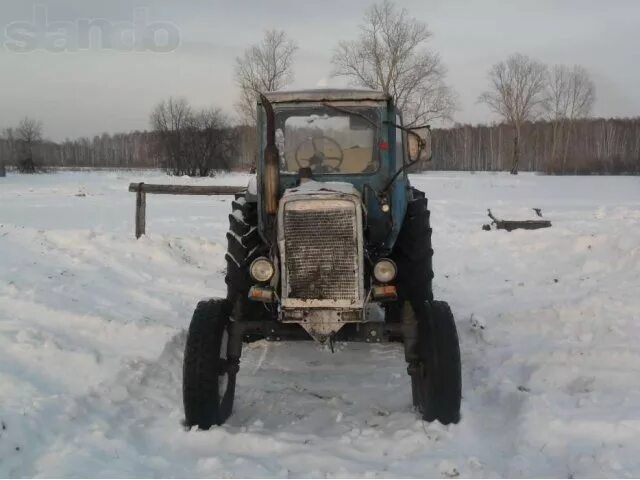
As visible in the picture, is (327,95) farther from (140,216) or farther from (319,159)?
(140,216)

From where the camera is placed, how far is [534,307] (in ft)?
22.7

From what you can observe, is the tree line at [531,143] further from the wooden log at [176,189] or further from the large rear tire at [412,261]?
the large rear tire at [412,261]

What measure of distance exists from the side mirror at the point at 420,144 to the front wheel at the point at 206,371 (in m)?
1.98

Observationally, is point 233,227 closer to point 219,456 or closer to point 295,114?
point 295,114

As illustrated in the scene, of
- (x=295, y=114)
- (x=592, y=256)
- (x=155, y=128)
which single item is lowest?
(x=592, y=256)

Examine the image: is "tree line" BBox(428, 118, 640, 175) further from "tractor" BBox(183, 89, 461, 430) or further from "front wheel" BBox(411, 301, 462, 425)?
"front wheel" BBox(411, 301, 462, 425)

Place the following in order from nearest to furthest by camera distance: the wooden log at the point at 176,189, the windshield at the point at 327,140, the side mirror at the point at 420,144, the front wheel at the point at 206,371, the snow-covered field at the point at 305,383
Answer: the snow-covered field at the point at 305,383, the front wheel at the point at 206,371, the side mirror at the point at 420,144, the windshield at the point at 327,140, the wooden log at the point at 176,189

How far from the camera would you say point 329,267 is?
416cm

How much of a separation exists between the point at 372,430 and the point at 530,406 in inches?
45.3

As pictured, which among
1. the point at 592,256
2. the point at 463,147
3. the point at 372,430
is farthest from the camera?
the point at 463,147

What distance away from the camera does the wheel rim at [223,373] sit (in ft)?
14.0

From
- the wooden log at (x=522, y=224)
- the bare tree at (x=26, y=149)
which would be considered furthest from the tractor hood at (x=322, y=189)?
the bare tree at (x=26, y=149)

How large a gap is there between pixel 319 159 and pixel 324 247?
1293mm

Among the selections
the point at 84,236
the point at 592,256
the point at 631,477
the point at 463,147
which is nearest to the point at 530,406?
the point at 631,477
